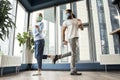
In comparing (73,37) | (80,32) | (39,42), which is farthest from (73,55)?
(80,32)

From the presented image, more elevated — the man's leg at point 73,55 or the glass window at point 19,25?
the glass window at point 19,25

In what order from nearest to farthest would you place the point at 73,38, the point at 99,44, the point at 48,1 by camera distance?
the point at 73,38, the point at 99,44, the point at 48,1

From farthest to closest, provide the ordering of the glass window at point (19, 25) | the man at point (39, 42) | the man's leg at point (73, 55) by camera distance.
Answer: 1. the glass window at point (19, 25)
2. the man at point (39, 42)
3. the man's leg at point (73, 55)

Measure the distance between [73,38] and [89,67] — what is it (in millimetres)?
1692

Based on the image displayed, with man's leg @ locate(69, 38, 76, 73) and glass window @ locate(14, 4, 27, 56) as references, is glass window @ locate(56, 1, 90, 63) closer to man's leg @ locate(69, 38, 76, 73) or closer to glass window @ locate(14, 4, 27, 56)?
glass window @ locate(14, 4, 27, 56)

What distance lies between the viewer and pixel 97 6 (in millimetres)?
4730

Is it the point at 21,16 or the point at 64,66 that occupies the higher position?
the point at 21,16

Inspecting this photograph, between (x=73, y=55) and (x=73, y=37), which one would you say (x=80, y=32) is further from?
(x=73, y=55)

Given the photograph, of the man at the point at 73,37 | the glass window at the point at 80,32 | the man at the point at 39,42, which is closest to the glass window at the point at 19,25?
the glass window at the point at 80,32

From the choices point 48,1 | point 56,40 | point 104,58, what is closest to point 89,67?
point 104,58

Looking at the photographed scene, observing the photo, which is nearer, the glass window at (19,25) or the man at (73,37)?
the man at (73,37)

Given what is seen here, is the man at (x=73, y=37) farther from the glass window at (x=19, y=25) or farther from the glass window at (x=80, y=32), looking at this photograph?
the glass window at (x=19, y=25)

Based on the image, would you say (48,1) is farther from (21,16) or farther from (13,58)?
(13,58)

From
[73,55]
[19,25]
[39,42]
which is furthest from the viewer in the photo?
[19,25]
